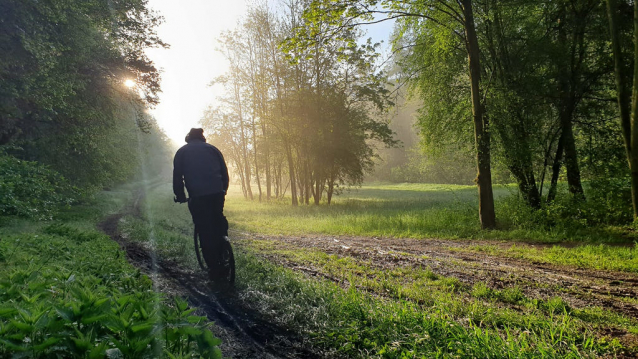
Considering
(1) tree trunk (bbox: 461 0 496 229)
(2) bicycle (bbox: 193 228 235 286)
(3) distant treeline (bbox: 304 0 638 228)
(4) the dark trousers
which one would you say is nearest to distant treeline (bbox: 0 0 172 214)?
(4) the dark trousers

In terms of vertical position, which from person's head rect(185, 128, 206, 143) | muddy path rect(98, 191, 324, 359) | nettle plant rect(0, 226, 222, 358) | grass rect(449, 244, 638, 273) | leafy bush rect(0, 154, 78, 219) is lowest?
grass rect(449, 244, 638, 273)

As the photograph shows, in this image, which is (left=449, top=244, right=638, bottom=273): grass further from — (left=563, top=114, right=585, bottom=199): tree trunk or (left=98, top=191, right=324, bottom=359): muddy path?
(left=98, top=191, right=324, bottom=359): muddy path

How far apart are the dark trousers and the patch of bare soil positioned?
1699mm

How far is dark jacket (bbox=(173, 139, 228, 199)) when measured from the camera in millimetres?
5812

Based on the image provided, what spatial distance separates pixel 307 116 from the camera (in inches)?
983

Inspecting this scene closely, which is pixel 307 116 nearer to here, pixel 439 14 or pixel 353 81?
pixel 353 81

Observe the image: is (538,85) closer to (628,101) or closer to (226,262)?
→ (628,101)

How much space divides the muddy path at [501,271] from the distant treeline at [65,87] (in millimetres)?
10120

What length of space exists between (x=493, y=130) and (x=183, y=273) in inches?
442

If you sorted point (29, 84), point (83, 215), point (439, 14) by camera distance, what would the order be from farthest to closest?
point (83, 215)
point (439, 14)
point (29, 84)

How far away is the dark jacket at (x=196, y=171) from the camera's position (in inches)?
229

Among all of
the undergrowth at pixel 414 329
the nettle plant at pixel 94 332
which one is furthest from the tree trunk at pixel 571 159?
the nettle plant at pixel 94 332

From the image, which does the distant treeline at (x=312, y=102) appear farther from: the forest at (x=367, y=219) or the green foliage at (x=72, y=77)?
the green foliage at (x=72, y=77)

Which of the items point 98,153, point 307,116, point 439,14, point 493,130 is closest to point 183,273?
point 493,130
